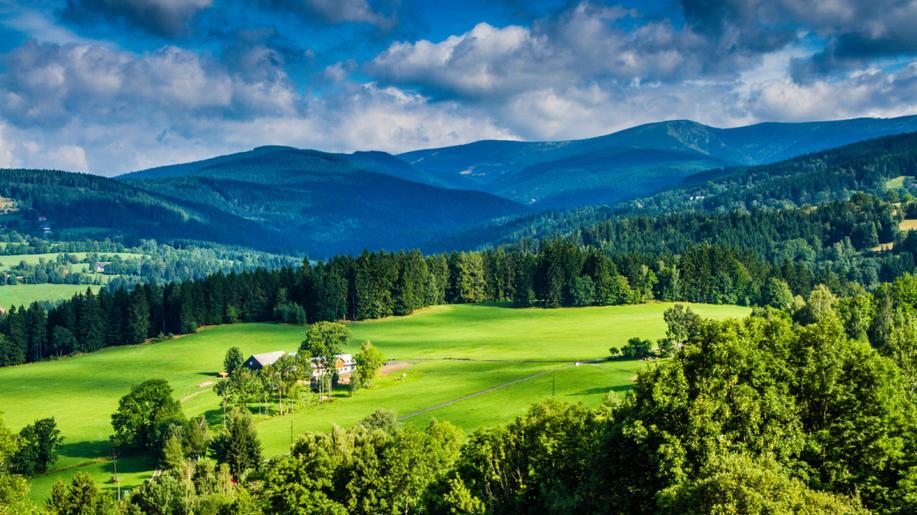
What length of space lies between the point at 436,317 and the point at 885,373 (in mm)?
151681

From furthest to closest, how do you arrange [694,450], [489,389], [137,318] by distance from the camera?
1. [137,318]
2. [489,389]
3. [694,450]

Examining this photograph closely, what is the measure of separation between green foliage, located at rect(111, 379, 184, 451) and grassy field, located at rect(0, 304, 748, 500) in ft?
9.54

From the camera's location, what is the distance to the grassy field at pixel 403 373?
3893 inches

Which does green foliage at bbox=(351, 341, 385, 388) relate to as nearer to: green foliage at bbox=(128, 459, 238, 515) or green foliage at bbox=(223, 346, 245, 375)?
green foliage at bbox=(223, 346, 245, 375)

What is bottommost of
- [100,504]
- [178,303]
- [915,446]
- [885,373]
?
[100,504]

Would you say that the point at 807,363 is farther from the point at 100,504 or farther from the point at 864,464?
the point at 100,504

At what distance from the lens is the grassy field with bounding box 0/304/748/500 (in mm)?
98875

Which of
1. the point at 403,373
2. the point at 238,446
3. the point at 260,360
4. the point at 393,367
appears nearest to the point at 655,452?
the point at 238,446

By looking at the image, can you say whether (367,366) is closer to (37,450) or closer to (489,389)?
(489,389)

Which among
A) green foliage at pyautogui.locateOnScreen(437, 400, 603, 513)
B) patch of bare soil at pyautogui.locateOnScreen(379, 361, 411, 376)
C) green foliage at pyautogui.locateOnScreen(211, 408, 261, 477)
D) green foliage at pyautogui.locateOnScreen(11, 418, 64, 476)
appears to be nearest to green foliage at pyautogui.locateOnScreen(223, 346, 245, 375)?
patch of bare soil at pyautogui.locateOnScreen(379, 361, 411, 376)

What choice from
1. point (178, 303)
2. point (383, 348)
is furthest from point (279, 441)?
point (178, 303)

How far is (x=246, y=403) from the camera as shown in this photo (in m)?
118

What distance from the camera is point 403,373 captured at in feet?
428

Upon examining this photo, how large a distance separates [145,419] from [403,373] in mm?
42544
